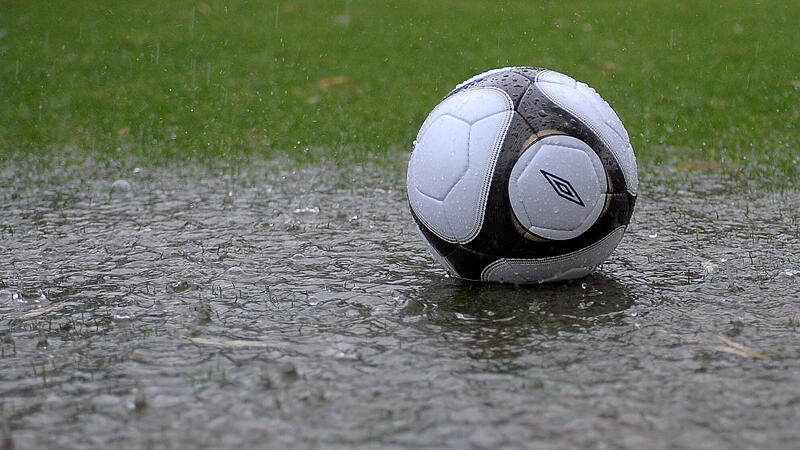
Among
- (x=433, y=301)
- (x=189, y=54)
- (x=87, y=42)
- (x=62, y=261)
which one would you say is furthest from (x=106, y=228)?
(x=87, y=42)

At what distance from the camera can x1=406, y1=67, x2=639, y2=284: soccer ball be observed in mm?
4293

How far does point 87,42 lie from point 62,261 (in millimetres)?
9700

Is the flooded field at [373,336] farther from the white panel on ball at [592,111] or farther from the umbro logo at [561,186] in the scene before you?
the white panel on ball at [592,111]

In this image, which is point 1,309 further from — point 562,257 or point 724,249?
point 724,249

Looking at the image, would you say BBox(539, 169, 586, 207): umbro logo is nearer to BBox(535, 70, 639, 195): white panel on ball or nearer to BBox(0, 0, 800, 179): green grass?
BBox(535, 70, 639, 195): white panel on ball

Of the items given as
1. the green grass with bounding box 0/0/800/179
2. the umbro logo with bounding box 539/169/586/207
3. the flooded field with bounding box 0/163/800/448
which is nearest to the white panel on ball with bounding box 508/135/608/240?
the umbro logo with bounding box 539/169/586/207

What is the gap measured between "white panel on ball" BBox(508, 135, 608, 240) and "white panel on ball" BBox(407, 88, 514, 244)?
158 mm

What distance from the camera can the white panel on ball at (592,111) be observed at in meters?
4.44

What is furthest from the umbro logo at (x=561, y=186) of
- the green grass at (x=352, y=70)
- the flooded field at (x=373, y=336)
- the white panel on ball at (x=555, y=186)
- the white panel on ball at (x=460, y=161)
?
the green grass at (x=352, y=70)

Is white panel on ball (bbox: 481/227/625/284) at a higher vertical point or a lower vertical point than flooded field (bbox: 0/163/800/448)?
higher

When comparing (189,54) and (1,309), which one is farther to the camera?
(189,54)

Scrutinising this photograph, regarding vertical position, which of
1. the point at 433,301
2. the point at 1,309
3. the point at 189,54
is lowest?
the point at 1,309

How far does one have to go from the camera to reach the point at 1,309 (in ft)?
14.8

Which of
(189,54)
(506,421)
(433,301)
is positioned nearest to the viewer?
(506,421)
